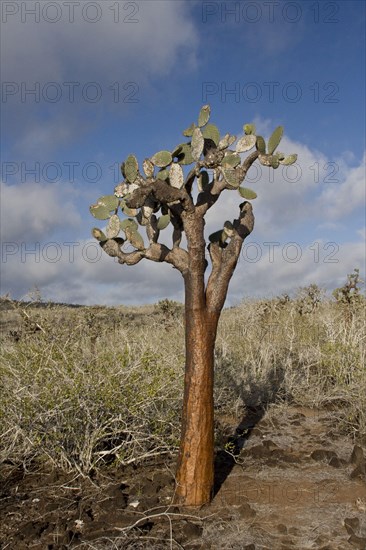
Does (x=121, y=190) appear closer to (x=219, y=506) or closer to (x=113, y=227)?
(x=113, y=227)

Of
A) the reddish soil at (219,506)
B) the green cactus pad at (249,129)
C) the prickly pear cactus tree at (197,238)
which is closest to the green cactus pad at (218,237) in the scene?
the prickly pear cactus tree at (197,238)

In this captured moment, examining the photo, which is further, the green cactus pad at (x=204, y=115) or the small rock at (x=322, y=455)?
the small rock at (x=322, y=455)

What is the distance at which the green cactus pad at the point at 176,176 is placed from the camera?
130 inches

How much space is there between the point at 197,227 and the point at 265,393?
3.20 m

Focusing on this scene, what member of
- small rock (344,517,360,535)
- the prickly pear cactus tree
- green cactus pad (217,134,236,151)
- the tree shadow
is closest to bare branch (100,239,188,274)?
the prickly pear cactus tree

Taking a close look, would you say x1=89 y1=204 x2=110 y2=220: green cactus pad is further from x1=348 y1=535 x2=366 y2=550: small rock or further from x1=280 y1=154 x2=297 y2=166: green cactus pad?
x1=348 y1=535 x2=366 y2=550: small rock

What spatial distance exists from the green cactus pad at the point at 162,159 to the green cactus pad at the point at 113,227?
52cm

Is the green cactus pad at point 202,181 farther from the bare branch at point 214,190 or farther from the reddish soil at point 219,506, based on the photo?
the reddish soil at point 219,506

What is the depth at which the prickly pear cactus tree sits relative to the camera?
3.27 meters

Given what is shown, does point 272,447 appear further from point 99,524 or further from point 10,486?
point 10,486

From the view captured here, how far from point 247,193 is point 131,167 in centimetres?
87

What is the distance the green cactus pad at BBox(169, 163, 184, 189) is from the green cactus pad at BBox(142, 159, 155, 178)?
0.43ft

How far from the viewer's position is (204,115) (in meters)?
3.56

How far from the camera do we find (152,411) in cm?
433
